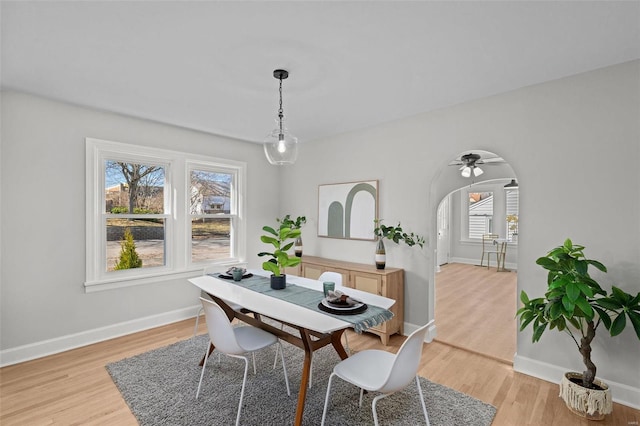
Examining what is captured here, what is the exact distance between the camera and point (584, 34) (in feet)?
6.28

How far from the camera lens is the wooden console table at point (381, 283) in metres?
3.33

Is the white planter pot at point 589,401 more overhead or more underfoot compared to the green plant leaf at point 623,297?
more underfoot

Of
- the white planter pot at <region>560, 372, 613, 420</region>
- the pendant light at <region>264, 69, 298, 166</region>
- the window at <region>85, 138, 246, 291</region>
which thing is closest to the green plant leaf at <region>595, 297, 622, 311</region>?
the white planter pot at <region>560, 372, 613, 420</region>

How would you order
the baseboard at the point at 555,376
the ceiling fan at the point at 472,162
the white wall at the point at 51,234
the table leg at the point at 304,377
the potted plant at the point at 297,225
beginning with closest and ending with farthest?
1. the table leg at the point at 304,377
2. the baseboard at the point at 555,376
3. the white wall at the point at 51,234
4. the potted plant at the point at 297,225
5. the ceiling fan at the point at 472,162

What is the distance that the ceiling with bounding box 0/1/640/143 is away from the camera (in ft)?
5.60

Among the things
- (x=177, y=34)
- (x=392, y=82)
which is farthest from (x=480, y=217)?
(x=177, y=34)

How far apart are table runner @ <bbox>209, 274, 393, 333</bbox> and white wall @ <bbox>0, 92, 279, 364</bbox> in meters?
1.44

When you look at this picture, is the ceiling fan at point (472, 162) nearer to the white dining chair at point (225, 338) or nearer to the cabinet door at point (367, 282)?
the cabinet door at point (367, 282)

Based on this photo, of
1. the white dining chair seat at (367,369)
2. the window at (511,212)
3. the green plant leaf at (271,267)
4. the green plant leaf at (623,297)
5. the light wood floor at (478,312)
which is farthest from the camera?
the window at (511,212)

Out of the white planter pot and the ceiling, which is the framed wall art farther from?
the white planter pot

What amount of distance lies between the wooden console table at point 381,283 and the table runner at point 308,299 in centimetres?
108

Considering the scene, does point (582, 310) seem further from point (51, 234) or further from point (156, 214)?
point (51, 234)

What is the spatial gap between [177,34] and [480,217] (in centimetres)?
844

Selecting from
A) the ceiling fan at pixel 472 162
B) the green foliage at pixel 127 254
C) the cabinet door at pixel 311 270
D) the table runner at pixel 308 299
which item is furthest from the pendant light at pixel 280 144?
the ceiling fan at pixel 472 162
